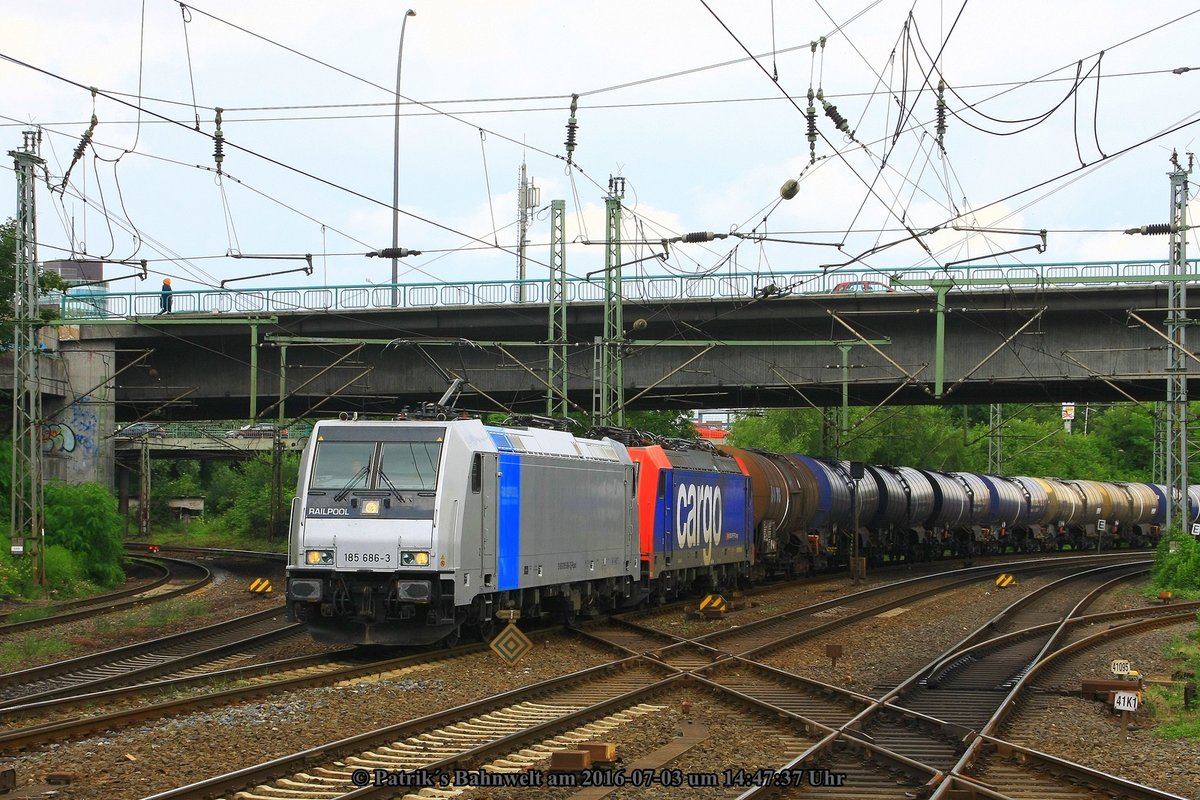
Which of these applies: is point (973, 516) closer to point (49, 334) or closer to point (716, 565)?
point (716, 565)

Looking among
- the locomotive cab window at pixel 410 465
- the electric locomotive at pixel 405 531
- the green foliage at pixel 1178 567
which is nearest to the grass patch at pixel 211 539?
the green foliage at pixel 1178 567

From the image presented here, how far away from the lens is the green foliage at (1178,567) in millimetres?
32594

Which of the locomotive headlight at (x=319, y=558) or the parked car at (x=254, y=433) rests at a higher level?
the parked car at (x=254, y=433)

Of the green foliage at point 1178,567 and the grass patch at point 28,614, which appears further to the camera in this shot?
the green foliage at point 1178,567

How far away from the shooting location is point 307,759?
1005 centimetres

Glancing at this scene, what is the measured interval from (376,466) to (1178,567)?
2359 cm

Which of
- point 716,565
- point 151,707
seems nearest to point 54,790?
point 151,707

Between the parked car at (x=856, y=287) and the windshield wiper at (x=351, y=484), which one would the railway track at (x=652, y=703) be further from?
the parked car at (x=856, y=287)

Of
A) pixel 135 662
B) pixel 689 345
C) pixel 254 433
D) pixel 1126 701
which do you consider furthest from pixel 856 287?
pixel 254 433

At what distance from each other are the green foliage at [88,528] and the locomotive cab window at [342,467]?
59.0 feet

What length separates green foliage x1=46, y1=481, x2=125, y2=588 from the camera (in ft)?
107

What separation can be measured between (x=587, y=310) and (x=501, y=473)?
21.0 metres

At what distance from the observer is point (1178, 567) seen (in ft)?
108

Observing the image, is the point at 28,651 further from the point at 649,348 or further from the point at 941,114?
the point at 649,348
